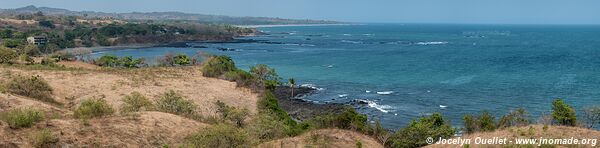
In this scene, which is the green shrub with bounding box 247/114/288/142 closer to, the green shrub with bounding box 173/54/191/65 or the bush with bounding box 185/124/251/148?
the bush with bounding box 185/124/251/148

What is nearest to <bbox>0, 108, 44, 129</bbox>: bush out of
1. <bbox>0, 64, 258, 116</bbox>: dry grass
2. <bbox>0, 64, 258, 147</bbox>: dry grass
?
<bbox>0, 64, 258, 147</bbox>: dry grass

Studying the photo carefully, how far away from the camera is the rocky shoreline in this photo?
59.3m

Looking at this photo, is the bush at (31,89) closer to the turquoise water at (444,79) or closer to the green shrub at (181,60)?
the turquoise water at (444,79)

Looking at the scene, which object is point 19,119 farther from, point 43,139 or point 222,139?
point 222,139

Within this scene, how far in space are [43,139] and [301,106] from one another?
1666 inches

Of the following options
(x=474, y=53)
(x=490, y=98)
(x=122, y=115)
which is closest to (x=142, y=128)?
(x=122, y=115)

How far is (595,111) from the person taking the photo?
106 feet

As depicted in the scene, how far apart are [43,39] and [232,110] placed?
423 ft

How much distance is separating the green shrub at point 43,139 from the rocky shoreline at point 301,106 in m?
34.9

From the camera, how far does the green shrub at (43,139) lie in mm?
23734

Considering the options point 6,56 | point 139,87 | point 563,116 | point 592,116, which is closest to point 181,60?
point 6,56

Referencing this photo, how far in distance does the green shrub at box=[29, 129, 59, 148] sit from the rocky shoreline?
3492cm

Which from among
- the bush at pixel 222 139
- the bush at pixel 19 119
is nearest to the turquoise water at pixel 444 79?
the bush at pixel 222 139

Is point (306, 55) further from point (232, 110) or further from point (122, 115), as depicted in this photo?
point (122, 115)
